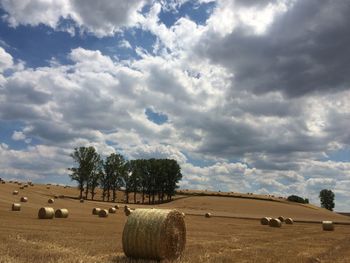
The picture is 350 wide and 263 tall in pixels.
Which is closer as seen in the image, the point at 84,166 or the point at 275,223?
the point at 275,223

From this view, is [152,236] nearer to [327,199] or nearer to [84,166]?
[84,166]

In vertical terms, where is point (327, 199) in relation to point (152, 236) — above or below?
above

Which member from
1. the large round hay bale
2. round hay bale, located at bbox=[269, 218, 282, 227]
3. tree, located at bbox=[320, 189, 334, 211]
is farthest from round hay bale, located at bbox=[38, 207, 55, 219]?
tree, located at bbox=[320, 189, 334, 211]

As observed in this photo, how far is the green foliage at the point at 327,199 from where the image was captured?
165750 mm

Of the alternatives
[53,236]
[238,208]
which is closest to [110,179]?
[238,208]

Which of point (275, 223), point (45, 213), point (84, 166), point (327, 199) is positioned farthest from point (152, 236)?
point (327, 199)

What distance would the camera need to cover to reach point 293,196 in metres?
146

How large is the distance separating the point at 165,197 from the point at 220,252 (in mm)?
111198

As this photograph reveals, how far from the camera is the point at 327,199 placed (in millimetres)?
166250

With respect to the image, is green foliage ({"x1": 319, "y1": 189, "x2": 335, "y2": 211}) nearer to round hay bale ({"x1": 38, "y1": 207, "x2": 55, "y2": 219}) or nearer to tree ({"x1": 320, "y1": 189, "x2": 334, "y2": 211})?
tree ({"x1": 320, "y1": 189, "x2": 334, "y2": 211})

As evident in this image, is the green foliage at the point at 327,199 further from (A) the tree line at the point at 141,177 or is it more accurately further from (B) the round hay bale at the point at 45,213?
(B) the round hay bale at the point at 45,213

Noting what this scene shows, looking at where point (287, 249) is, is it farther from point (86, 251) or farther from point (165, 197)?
point (165, 197)

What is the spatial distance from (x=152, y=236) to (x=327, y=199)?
6356 inches

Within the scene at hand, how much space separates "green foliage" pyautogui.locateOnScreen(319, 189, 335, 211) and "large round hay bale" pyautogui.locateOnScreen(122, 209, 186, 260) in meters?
160
